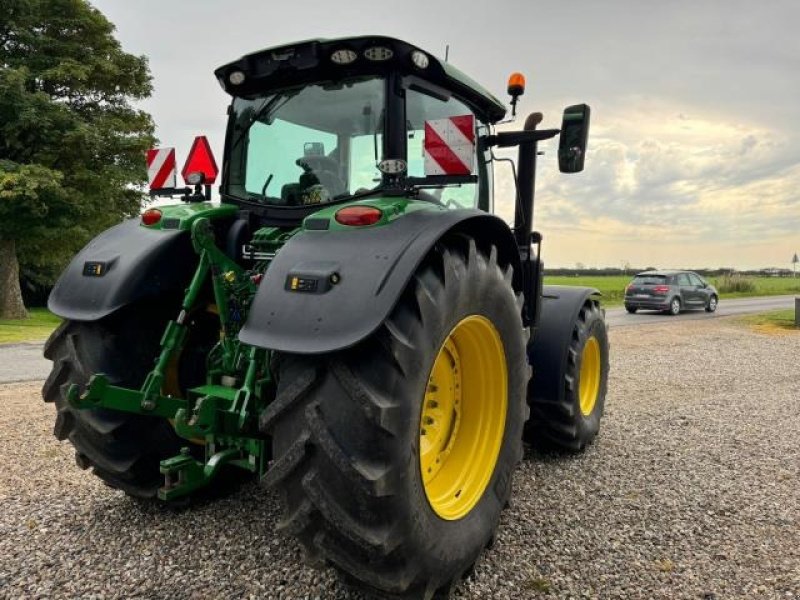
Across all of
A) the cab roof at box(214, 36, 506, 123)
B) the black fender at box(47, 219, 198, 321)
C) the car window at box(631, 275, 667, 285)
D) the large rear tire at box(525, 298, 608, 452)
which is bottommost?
the large rear tire at box(525, 298, 608, 452)

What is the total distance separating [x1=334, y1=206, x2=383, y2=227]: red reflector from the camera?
2.50m

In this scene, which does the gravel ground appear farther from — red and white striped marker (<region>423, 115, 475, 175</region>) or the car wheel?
the car wheel

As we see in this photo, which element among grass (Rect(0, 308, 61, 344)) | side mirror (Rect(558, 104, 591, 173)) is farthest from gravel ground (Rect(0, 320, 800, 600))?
grass (Rect(0, 308, 61, 344))

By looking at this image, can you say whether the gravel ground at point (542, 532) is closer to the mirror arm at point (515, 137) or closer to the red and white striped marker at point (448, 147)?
the red and white striped marker at point (448, 147)

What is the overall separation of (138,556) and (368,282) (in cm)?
176

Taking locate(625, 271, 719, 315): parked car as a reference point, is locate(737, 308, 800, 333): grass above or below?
below

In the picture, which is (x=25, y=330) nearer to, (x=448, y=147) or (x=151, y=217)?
(x=151, y=217)

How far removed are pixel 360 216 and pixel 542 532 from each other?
73.7 inches

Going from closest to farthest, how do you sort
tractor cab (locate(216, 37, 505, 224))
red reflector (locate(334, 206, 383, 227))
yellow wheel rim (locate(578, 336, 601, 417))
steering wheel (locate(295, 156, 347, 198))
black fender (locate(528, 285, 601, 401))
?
red reflector (locate(334, 206, 383, 227)), tractor cab (locate(216, 37, 505, 224)), steering wheel (locate(295, 156, 347, 198)), black fender (locate(528, 285, 601, 401)), yellow wheel rim (locate(578, 336, 601, 417))

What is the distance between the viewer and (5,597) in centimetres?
251

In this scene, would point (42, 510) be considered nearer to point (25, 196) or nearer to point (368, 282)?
point (368, 282)

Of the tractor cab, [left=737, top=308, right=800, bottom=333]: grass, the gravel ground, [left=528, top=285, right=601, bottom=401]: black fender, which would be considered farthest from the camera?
[left=737, top=308, right=800, bottom=333]: grass

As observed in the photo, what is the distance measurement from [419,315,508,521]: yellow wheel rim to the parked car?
62.1ft

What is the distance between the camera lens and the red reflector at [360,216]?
2500mm
